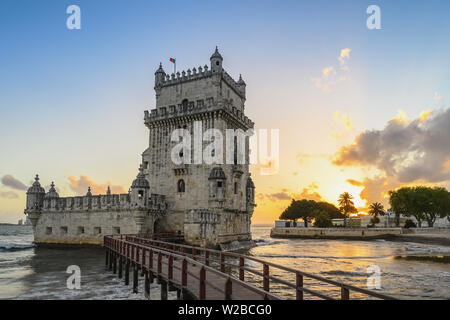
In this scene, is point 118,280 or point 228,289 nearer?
point 228,289

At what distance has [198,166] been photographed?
38031mm

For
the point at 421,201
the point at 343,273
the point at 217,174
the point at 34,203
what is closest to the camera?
the point at 343,273

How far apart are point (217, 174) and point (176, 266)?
71.0 ft

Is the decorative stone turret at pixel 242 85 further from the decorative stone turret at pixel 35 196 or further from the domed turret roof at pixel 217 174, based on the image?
the decorative stone turret at pixel 35 196

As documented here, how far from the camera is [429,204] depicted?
7344cm

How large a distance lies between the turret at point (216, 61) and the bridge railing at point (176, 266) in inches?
878

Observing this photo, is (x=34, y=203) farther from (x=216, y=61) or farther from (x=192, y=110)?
(x=216, y=61)

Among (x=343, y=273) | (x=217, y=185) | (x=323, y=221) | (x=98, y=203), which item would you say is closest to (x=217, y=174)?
(x=217, y=185)

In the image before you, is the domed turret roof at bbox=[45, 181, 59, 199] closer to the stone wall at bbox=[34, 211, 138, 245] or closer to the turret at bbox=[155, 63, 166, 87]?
the stone wall at bbox=[34, 211, 138, 245]

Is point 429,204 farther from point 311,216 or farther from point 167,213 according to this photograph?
point 167,213
